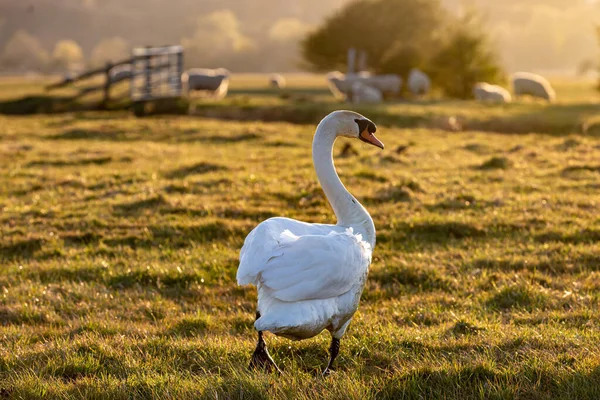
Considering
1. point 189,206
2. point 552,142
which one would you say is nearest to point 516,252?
point 189,206

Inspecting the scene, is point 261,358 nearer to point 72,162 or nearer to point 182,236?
point 182,236

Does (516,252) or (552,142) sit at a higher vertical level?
(552,142)

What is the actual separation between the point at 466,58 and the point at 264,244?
44943mm

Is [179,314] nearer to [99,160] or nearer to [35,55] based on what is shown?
[99,160]

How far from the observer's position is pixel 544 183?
551 inches

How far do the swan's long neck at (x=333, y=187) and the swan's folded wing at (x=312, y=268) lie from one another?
1.87 feet

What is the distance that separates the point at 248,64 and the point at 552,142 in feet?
475

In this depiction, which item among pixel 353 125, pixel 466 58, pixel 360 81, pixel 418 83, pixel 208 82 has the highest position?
pixel 466 58

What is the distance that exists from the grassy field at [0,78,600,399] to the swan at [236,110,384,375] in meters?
0.44

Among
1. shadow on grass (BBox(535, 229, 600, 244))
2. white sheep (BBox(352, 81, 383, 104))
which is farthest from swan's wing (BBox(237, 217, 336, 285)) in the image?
white sheep (BBox(352, 81, 383, 104))

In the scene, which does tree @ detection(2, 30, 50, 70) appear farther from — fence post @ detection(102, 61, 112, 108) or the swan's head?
the swan's head

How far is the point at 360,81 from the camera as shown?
4247 cm

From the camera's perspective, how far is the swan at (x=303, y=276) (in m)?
4.99

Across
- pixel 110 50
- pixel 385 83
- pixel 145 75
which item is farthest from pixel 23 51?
pixel 145 75
